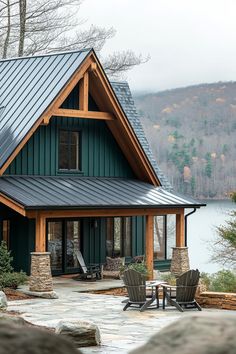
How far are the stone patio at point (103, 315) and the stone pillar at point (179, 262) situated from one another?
10.5 ft

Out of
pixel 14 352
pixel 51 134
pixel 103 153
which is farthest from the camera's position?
pixel 103 153

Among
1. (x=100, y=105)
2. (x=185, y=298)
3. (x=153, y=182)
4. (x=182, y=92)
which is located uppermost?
(x=182, y=92)

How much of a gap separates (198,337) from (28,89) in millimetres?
22504

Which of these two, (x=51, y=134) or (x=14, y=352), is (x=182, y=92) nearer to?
(x=51, y=134)

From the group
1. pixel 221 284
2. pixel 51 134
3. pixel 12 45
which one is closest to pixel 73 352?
pixel 221 284

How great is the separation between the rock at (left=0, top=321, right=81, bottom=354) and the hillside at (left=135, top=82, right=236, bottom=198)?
168 feet

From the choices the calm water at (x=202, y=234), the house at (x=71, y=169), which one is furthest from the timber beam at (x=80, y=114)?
the calm water at (x=202, y=234)

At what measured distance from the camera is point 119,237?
2953cm

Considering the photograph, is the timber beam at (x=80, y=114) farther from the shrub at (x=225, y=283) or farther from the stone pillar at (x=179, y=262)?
the shrub at (x=225, y=283)

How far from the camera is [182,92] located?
325ft

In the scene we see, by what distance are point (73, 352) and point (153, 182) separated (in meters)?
24.8

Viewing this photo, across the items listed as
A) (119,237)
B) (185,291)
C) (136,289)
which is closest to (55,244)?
(119,237)

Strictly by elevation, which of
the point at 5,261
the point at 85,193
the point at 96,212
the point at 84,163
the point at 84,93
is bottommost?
the point at 5,261

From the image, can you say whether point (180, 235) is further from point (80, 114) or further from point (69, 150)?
point (80, 114)
